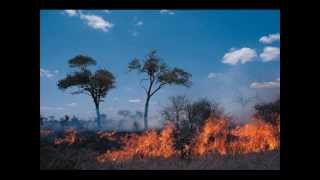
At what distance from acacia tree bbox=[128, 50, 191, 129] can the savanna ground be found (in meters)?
0.40

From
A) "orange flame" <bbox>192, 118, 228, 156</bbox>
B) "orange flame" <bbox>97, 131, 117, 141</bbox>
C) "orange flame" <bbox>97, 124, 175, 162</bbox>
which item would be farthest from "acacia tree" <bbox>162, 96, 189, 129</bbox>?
"orange flame" <bbox>97, 131, 117, 141</bbox>

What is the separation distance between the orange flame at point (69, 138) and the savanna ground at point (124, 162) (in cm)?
3

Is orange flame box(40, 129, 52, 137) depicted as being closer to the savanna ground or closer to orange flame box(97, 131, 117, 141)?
the savanna ground

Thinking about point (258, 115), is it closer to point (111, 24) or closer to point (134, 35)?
point (134, 35)

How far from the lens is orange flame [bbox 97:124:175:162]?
12.4ft

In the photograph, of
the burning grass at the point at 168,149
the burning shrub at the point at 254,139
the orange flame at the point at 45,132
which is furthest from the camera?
the burning shrub at the point at 254,139

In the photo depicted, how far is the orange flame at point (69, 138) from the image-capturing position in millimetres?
3711

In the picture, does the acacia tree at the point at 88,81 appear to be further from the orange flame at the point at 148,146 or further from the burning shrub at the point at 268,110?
the burning shrub at the point at 268,110

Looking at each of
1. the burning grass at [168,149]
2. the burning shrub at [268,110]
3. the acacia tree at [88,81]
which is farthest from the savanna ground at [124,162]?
the burning shrub at [268,110]
